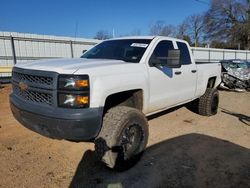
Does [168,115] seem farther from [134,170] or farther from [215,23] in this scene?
[215,23]

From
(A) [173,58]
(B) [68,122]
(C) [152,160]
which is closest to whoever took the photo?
(B) [68,122]

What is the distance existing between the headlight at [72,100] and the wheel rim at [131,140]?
0.84m

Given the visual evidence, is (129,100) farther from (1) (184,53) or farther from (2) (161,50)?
(1) (184,53)

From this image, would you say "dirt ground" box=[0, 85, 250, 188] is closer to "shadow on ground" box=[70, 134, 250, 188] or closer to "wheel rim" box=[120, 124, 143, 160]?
"shadow on ground" box=[70, 134, 250, 188]

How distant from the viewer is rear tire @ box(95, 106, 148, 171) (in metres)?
3.72

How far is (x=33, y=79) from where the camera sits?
12.5 ft

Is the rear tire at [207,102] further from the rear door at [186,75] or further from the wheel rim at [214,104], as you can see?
the rear door at [186,75]

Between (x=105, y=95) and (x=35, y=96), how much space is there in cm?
98

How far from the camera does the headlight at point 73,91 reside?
3395 mm

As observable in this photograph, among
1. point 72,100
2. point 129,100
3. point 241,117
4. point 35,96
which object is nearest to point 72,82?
point 72,100

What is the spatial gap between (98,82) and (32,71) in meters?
0.98

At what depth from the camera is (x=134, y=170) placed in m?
4.04

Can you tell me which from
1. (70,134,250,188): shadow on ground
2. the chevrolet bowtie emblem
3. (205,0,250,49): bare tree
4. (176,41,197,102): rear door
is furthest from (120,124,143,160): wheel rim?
(205,0,250,49): bare tree

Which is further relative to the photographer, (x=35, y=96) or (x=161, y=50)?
(x=161, y=50)
